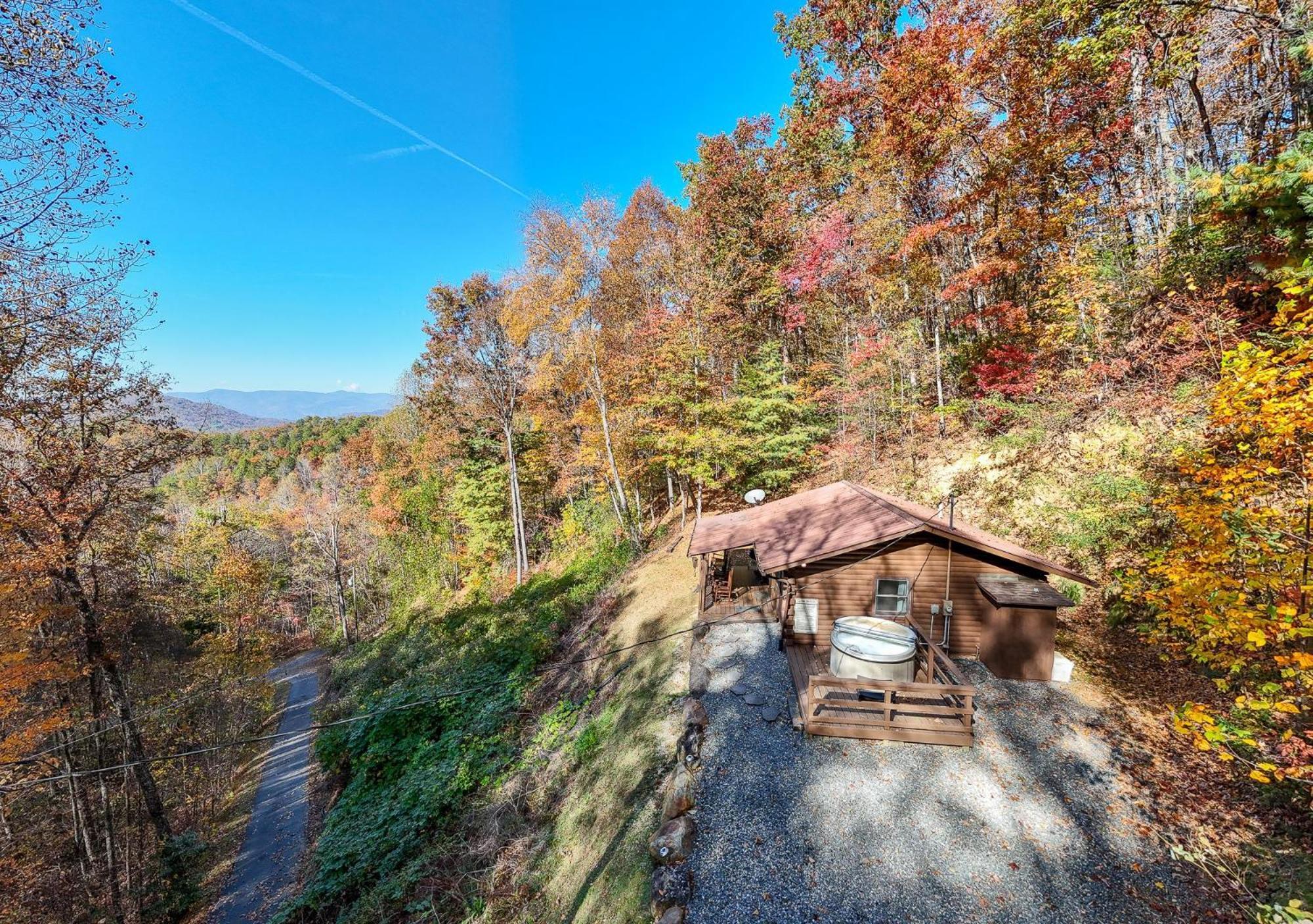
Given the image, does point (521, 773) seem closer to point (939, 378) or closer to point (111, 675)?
point (111, 675)

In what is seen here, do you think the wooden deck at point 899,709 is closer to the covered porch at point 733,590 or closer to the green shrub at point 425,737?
the covered porch at point 733,590

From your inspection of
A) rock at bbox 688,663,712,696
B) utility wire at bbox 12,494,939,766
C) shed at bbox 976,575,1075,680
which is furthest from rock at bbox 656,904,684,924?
shed at bbox 976,575,1075,680

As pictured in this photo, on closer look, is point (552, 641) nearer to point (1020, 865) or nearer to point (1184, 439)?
point (1020, 865)

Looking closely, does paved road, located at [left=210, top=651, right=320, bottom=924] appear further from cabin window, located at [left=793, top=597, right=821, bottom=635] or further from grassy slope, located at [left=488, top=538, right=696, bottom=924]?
cabin window, located at [left=793, top=597, right=821, bottom=635]

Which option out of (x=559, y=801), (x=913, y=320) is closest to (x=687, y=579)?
(x=559, y=801)

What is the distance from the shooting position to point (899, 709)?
23.3 feet

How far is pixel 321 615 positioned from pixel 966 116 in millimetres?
47835

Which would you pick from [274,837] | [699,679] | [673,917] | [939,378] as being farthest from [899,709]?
[274,837]

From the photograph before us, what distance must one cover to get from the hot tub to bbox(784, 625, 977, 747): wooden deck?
0.23m

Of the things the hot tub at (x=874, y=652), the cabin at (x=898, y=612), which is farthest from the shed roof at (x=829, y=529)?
the hot tub at (x=874, y=652)

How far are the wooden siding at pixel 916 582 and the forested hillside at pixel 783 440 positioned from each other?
234 centimetres

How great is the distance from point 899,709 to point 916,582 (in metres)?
3.06

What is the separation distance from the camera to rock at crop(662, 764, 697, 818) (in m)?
6.19

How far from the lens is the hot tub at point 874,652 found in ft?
24.7
